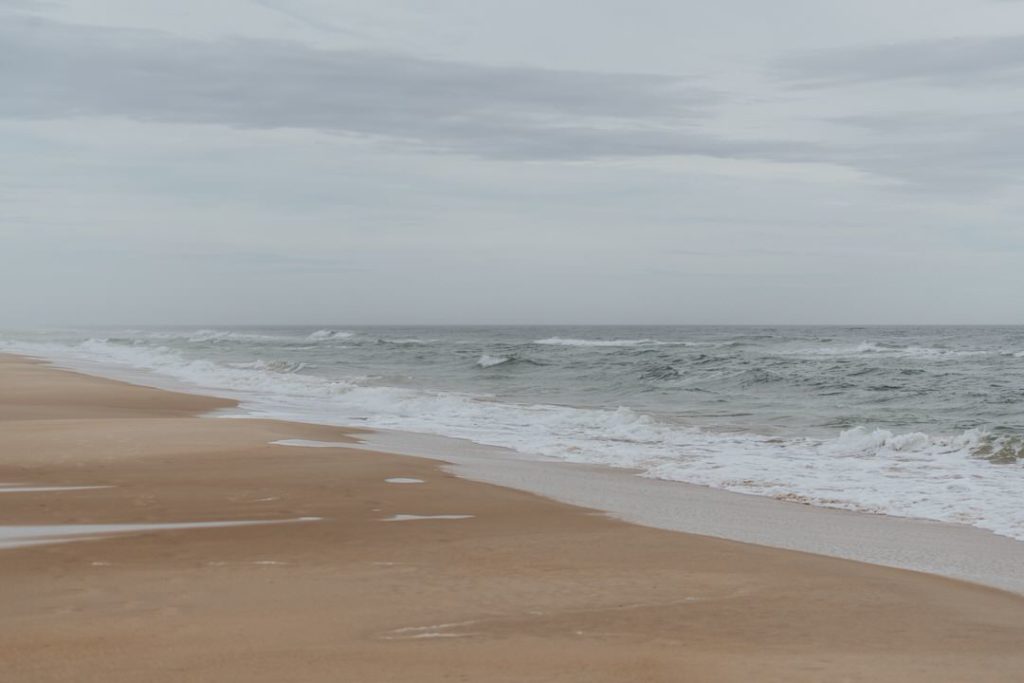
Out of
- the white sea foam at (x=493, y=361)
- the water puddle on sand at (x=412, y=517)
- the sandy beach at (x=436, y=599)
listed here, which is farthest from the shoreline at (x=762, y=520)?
the white sea foam at (x=493, y=361)

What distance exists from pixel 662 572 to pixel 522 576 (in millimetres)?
902

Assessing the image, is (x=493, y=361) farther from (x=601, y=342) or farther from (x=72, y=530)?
(x=72, y=530)

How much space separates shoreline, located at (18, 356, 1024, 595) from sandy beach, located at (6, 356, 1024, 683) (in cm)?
40

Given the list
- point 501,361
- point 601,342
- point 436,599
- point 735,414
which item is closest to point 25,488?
point 436,599

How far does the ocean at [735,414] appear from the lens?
1013 cm

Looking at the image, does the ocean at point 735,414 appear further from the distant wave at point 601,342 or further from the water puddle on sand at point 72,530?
the distant wave at point 601,342

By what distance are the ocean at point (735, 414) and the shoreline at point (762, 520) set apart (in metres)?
0.44

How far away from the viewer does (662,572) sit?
5.88 m

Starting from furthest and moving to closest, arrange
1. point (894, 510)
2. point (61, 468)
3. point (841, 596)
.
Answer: point (61, 468), point (894, 510), point (841, 596)

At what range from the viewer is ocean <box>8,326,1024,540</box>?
10133 mm

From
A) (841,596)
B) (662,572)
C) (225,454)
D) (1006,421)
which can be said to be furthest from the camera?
(1006,421)

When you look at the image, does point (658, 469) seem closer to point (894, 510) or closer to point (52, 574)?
point (894, 510)

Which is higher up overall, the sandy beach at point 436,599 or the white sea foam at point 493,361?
the white sea foam at point 493,361

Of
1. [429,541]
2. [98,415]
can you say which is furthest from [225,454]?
[98,415]
